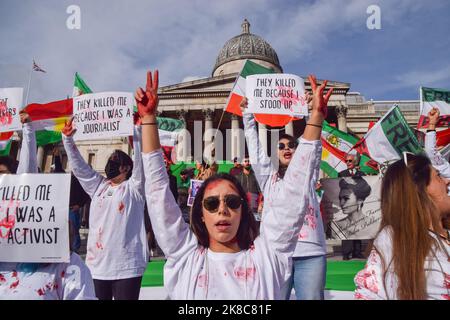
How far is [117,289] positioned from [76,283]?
1.07m

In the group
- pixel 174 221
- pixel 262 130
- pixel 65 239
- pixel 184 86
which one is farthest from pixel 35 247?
pixel 184 86

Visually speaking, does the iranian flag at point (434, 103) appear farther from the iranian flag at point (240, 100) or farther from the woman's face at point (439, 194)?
the woman's face at point (439, 194)

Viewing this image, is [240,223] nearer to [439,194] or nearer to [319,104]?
[319,104]

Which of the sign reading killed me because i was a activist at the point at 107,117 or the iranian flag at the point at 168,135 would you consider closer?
the sign reading killed me because i was a activist at the point at 107,117

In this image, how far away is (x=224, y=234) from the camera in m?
1.97

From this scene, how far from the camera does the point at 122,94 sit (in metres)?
5.02

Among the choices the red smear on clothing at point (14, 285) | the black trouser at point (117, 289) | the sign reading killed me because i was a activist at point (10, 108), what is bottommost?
the black trouser at point (117, 289)

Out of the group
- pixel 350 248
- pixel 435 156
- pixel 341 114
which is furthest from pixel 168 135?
pixel 341 114

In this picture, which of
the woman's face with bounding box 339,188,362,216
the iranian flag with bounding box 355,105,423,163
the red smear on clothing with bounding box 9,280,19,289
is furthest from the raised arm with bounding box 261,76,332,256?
the woman's face with bounding box 339,188,362,216

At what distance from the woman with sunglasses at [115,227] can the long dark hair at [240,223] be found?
1.51 m

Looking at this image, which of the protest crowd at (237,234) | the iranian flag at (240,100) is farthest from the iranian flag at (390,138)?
the protest crowd at (237,234)

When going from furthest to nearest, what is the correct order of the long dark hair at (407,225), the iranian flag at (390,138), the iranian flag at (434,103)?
the iranian flag at (434,103) < the iranian flag at (390,138) < the long dark hair at (407,225)

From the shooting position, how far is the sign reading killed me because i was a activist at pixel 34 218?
2.35 metres
